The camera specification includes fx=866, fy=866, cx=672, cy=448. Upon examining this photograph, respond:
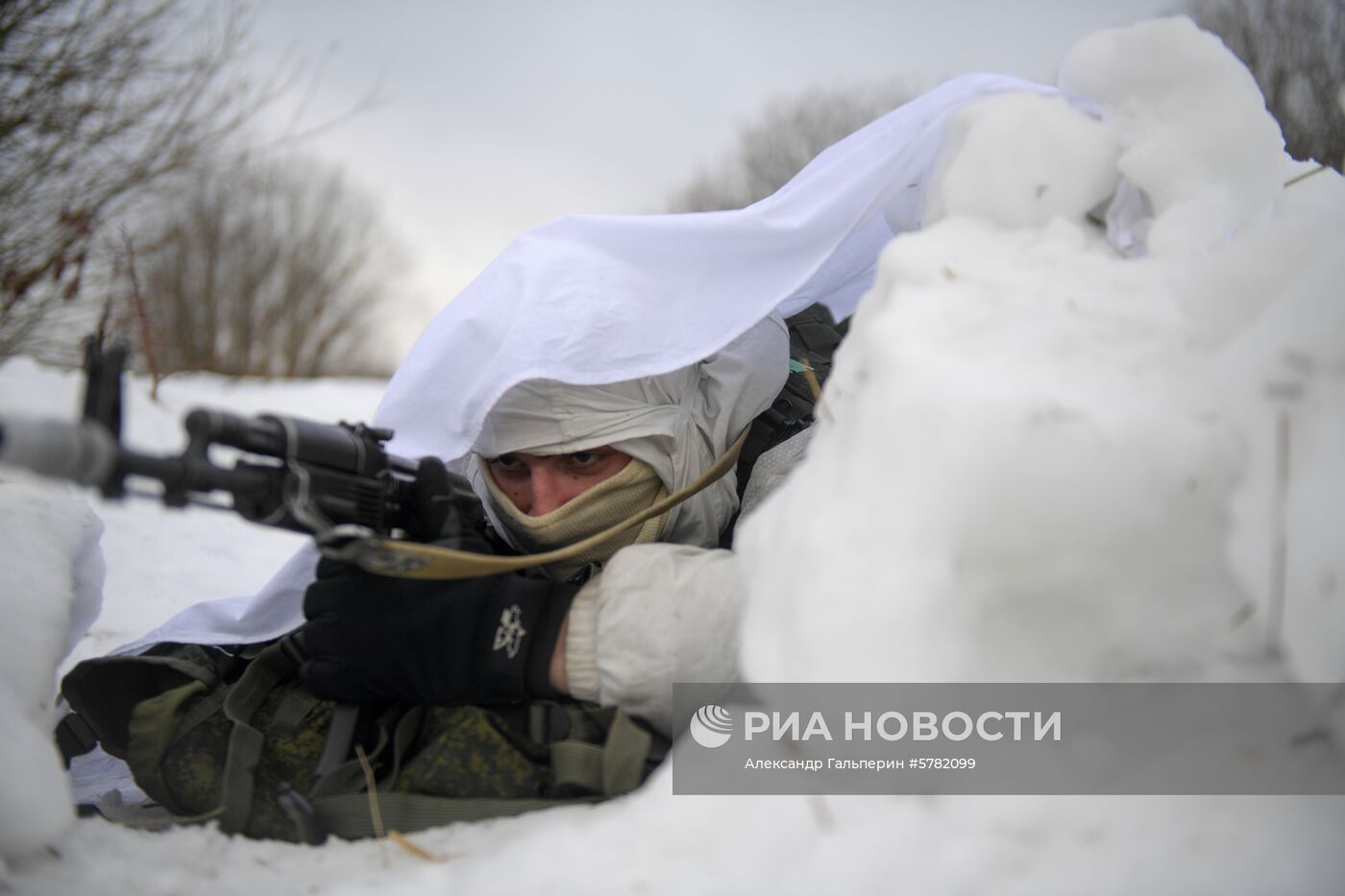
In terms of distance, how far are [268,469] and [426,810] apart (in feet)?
1.72

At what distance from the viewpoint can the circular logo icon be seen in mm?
1082

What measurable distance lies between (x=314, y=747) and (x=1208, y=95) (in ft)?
5.37

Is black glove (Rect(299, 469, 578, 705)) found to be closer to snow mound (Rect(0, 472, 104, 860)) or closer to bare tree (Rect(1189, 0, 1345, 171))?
snow mound (Rect(0, 472, 104, 860))

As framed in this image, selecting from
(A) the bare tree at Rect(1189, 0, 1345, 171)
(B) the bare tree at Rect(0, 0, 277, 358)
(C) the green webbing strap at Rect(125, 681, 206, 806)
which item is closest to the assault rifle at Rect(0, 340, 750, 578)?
(C) the green webbing strap at Rect(125, 681, 206, 806)

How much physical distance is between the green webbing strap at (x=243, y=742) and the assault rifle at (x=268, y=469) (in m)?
0.37

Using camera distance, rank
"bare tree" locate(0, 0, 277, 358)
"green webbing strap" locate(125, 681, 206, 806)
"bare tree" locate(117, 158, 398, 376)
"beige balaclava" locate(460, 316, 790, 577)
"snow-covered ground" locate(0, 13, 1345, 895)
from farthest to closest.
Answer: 1. "bare tree" locate(117, 158, 398, 376)
2. "bare tree" locate(0, 0, 277, 358)
3. "beige balaclava" locate(460, 316, 790, 577)
4. "green webbing strap" locate(125, 681, 206, 806)
5. "snow-covered ground" locate(0, 13, 1345, 895)

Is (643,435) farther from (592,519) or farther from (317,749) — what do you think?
(317,749)

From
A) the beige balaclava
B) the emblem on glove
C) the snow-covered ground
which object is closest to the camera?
the snow-covered ground

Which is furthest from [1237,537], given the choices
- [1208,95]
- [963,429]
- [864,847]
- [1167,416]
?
[1208,95]

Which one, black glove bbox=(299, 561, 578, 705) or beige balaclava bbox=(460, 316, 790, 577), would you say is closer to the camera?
black glove bbox=(299, 561, 578, 705)

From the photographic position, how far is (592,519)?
1655 millimetres

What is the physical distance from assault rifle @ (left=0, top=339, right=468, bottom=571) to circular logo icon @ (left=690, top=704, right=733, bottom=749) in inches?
19.2

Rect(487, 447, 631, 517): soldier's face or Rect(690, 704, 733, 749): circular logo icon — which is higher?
Rect(487, 447, 631, 517): soldier's face

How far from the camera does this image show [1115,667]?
0.90m
